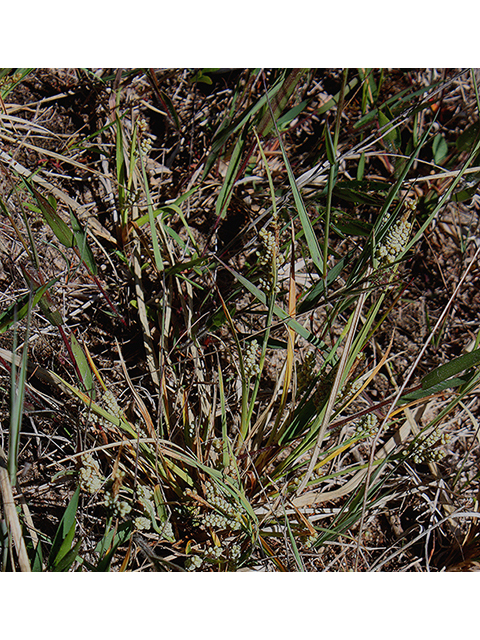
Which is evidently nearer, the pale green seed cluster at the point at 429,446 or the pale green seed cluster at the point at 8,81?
the pale green seed cluster at the point at 429,446

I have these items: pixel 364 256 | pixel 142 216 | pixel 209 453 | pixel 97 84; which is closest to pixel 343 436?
pixel 209 453

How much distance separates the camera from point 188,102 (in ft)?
4.22

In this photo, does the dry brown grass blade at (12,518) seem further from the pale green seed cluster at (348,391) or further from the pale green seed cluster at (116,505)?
the pale green seed cluster at (348,391)

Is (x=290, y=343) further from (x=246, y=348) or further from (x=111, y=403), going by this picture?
(x=111, y=403)

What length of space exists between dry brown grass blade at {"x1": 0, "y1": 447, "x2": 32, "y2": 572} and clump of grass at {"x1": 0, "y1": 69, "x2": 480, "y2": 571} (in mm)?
31

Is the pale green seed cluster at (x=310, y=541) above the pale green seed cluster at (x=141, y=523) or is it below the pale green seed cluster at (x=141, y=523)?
below

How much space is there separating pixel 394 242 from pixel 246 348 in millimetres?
Result: 405

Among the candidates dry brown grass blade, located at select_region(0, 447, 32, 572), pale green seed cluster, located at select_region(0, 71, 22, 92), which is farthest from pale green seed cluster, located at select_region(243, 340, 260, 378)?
pale green seed cluster, located at select_region(0, 71, 22, 92)

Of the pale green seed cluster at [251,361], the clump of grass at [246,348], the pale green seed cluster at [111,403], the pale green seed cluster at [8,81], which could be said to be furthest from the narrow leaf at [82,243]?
the pale green seed cluster at [8,81]

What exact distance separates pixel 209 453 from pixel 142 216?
2.00 feet

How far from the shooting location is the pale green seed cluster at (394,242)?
0.82 metres

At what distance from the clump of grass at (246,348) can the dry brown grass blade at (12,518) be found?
0.03 metres

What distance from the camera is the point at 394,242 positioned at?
819 mm
